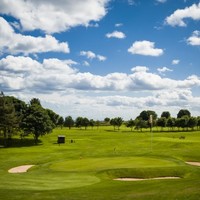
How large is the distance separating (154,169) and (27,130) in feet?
177

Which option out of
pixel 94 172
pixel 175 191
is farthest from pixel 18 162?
pixel 175 191

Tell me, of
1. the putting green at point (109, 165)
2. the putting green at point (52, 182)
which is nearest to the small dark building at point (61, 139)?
the putting green at point (109, 165)

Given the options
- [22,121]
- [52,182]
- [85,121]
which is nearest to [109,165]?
[52,182]

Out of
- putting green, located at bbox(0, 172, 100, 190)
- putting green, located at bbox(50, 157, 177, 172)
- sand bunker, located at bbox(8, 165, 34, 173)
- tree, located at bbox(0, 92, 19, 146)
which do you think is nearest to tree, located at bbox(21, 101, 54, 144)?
tree, located at bbox(0, 92, 19, 146)

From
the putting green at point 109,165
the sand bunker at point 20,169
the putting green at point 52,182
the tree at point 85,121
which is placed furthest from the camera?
the tree at point 85,121

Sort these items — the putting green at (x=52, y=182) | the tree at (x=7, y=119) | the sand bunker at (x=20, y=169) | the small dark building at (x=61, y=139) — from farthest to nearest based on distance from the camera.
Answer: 1. the small dark building at (x=61, y=139)
2. the tree at (x=7, y=119)
3. the sand bunker at (x=20, y=169)
4. the putting green at (x=52, y=182)

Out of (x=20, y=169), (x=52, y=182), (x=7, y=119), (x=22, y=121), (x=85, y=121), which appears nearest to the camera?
(x=52, y=182)

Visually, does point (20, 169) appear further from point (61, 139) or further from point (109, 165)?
point (61, 139)

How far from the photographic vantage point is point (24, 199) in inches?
821

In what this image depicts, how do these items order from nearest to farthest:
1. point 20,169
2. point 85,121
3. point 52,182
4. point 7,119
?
point 52,182
point 20,169
point 7,119
point 85,121

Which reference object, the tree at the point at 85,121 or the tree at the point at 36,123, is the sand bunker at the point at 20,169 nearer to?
the tree at the point at 36,123

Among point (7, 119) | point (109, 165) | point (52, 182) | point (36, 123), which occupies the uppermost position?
point (7, 119)

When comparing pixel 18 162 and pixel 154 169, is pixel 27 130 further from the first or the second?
pixel 154 169

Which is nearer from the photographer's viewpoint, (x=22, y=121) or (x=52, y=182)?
(x=52, y=182)
